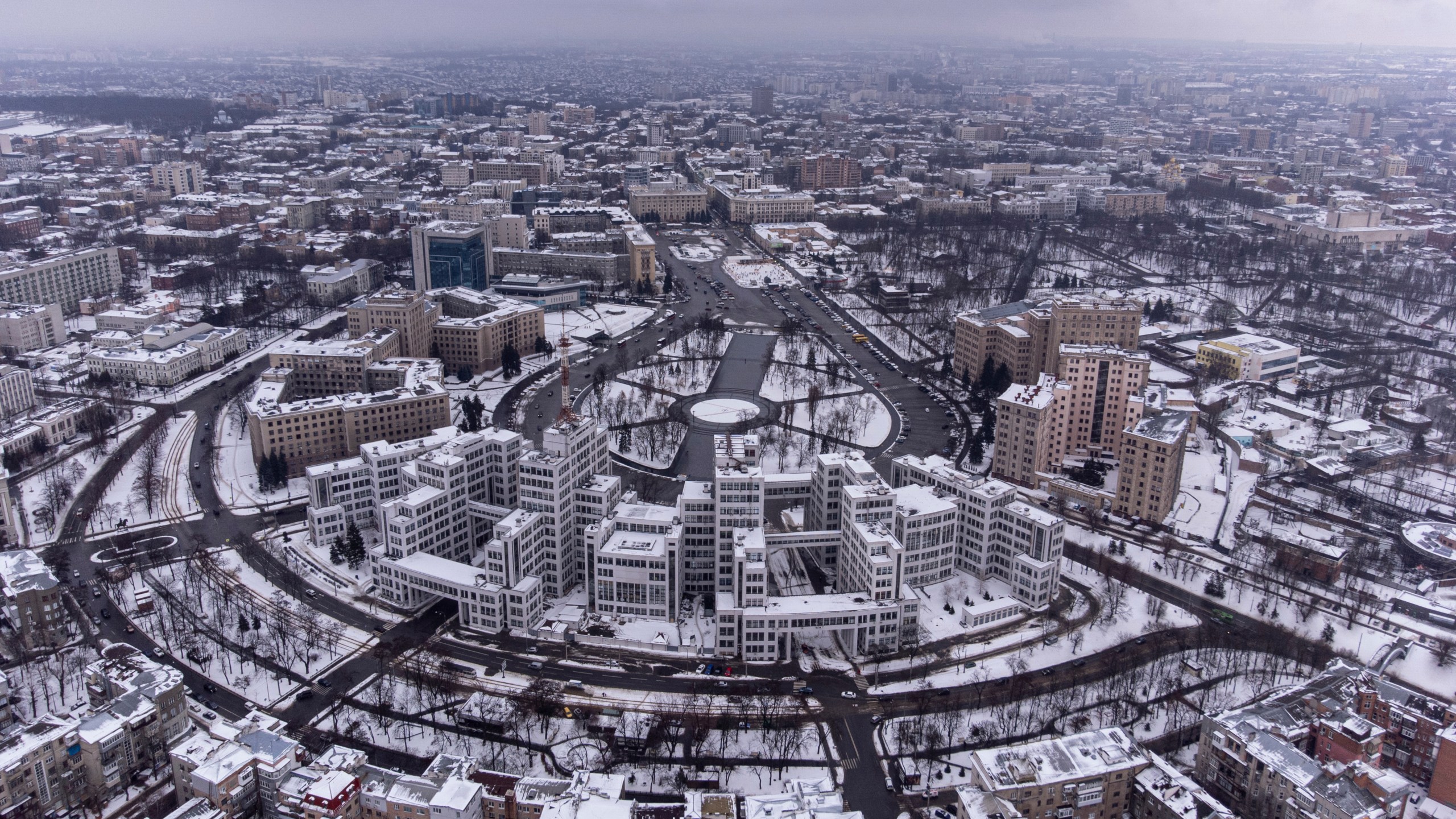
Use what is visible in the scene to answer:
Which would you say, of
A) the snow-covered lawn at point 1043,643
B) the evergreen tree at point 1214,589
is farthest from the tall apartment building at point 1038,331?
the snow-covered lawn at point 1043,643

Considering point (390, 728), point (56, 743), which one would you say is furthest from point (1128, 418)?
point (56, 743)

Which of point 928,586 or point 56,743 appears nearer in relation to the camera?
point 56,743

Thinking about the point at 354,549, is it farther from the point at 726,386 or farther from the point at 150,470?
the point at 726,386

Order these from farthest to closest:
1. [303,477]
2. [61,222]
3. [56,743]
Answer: [61,222] < [303,477] < [56,743]

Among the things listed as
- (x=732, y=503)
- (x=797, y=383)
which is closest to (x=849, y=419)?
(x=797, y=383)

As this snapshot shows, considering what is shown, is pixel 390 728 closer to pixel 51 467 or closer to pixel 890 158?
pixel 51 467

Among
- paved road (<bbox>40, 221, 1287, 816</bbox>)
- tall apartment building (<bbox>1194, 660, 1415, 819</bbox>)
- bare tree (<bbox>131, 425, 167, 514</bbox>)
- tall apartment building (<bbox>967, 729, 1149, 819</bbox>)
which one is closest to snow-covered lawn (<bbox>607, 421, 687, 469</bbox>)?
paved road (<bbox>40, 221, 1287, 816</bbox>)

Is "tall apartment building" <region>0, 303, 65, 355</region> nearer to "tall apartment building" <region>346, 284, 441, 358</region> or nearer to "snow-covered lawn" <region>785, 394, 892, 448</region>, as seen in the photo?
"tall apartment building" <region>346, 284, 441, 358</region>
